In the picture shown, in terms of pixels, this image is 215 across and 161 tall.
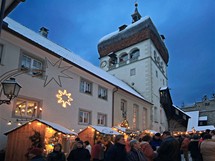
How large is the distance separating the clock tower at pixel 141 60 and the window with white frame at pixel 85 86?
40.0 ft

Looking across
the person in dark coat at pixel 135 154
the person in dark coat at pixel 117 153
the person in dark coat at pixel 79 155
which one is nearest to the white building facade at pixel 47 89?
the person in dark coat at pixel 79 155

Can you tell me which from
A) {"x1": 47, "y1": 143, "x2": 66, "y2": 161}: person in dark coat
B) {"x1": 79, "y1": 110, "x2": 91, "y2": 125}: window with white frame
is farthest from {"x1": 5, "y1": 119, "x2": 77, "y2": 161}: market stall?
A: {"x1": 79, "y1": 110, "x2": 91, "y2": 125}: window with white frame

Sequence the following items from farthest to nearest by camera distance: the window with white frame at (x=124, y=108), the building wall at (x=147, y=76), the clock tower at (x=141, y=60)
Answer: the clock tower at (x=141, y=60), the building wall at (x=147, y=76), the window with white frame at (x=124, y=108)

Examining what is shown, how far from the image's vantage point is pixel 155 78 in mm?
28688

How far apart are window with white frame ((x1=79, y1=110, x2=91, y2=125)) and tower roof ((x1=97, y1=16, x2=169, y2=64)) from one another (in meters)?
17.8

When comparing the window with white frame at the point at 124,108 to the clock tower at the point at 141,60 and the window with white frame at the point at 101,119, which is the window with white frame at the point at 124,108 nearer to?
the window with white frame at the point at 101,119

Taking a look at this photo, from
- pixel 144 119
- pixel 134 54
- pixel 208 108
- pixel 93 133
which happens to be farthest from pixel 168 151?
pixel 208 108

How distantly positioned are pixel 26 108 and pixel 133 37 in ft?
75.9

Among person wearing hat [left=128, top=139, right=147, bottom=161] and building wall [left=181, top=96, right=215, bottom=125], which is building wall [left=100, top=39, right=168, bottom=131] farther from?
person wearing hat [left=128, top=139, right=147, bottom=161]

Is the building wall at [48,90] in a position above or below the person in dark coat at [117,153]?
above

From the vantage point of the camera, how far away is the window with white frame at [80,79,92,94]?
14648 mm

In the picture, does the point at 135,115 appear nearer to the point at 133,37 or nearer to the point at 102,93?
the point at 102,93

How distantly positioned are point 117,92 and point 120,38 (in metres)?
16.0

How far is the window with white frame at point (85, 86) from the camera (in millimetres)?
14648
